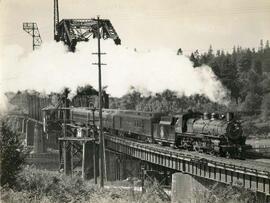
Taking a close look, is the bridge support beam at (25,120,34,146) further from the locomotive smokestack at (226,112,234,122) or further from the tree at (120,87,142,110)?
the locomotive smokestack at (226,112,234,122)

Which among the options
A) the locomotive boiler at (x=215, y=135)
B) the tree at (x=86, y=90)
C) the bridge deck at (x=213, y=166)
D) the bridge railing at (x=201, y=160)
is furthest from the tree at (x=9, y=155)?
the tree at (x=86, y=90)

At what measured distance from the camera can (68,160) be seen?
4391 cm

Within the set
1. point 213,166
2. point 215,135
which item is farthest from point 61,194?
point 215,135

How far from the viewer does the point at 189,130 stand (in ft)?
97.2

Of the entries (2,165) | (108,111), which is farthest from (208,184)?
(108,111)

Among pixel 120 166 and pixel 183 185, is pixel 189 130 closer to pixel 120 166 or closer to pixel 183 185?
pixel 183 185

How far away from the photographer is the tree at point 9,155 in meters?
21.7

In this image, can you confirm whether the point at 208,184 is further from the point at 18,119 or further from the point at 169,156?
the point at 18,119

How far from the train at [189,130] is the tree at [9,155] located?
426 inches

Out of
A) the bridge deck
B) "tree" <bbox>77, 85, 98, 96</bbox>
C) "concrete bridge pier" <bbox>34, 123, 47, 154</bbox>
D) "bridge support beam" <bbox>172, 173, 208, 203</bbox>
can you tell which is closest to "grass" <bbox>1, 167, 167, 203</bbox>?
the bridge deck

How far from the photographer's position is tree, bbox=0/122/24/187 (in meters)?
21.7

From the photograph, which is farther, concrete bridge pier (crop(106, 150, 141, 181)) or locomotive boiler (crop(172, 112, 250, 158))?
concrete bridge pier (crop(106, 150, 141, 181))

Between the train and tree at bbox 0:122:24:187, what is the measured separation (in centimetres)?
1081

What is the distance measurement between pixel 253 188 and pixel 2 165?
38.2ft
